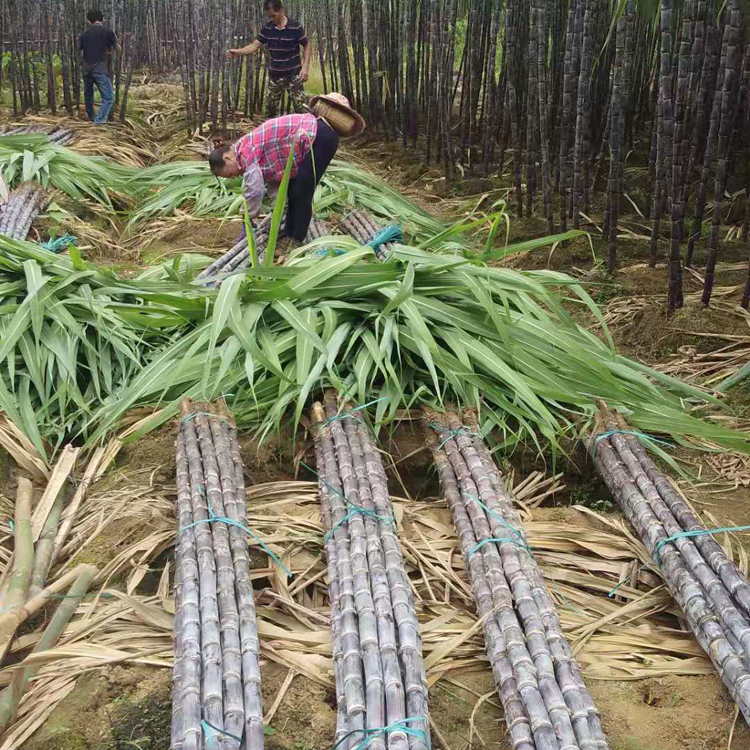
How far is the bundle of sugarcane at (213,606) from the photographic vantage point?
5.07 ft

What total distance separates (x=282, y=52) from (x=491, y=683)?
6443 millimetres

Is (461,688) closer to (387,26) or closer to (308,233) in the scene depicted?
(308,233)

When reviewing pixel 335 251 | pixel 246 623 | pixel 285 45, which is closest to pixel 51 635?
pixel 246 623

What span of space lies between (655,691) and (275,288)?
172 centimetres

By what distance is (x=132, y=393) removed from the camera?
2684mm

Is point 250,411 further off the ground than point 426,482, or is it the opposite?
point 250,411

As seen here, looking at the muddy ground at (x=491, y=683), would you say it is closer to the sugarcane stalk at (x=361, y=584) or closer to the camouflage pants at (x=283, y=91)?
the sugarcane stalk at (x=361, y=584)

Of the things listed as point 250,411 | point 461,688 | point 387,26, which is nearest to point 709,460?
point 461,688

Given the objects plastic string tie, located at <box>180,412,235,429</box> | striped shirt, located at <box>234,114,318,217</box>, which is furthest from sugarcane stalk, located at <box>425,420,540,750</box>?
striped shirt, located at <box>234,114,318,217</box>

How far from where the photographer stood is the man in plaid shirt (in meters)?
3.87

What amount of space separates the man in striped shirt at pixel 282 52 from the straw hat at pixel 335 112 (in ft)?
9.79

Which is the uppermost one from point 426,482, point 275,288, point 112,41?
point 112,41

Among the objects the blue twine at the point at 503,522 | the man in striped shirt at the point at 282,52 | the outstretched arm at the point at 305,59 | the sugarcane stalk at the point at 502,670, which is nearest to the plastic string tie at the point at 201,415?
the sugarcane stalk at the point at 502,670

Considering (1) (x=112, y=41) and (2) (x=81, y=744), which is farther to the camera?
(1) (x=112, y=41)
